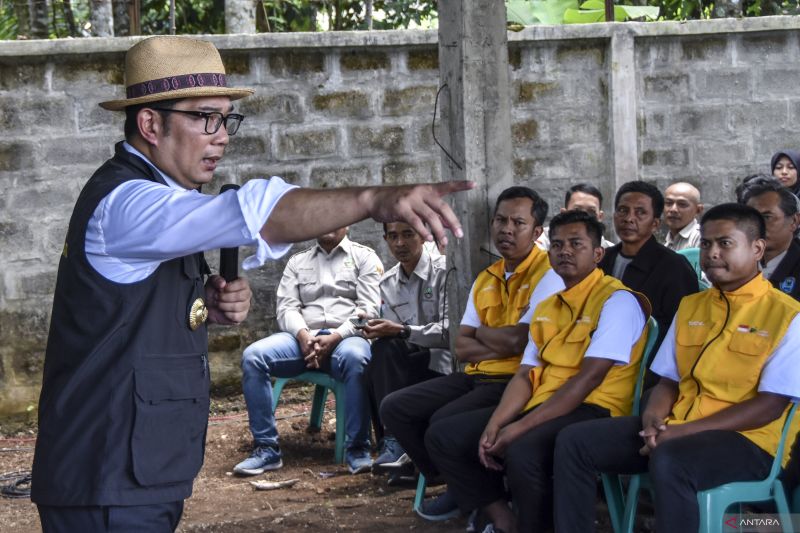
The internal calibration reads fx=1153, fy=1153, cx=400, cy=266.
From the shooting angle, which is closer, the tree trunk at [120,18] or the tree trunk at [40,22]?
the tree trunk at [40,22]

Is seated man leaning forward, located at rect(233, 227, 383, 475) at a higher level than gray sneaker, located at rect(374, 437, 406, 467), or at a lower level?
higher

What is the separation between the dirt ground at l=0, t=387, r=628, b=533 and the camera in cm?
592

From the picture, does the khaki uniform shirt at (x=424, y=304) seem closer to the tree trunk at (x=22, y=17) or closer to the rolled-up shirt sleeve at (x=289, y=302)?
the rolled-up shirt sleeve at (x=289, y=302)

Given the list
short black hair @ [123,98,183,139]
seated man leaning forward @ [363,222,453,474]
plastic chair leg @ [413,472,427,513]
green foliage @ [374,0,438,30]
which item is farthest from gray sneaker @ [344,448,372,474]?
green foliage @ [374,0,438,30]

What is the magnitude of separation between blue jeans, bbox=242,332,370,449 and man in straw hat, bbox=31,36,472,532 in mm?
4169

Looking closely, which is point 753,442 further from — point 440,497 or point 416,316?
point 416,316

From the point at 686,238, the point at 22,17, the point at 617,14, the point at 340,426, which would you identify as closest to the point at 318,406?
the point at 340,426

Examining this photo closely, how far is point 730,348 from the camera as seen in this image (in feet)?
14.5

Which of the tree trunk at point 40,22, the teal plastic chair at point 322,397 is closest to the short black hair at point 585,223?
the teal plastic chair at point 322,397

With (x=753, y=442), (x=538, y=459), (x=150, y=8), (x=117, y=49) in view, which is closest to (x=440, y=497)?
(x=538, y=459)

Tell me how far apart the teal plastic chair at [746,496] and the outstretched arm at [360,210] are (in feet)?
7.33

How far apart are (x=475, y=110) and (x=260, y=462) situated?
2786 millimetres

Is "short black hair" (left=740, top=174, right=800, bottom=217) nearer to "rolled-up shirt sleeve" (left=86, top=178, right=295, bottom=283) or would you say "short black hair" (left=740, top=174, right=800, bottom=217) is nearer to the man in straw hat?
the man in straw hat

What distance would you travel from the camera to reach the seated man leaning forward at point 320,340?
715cm
